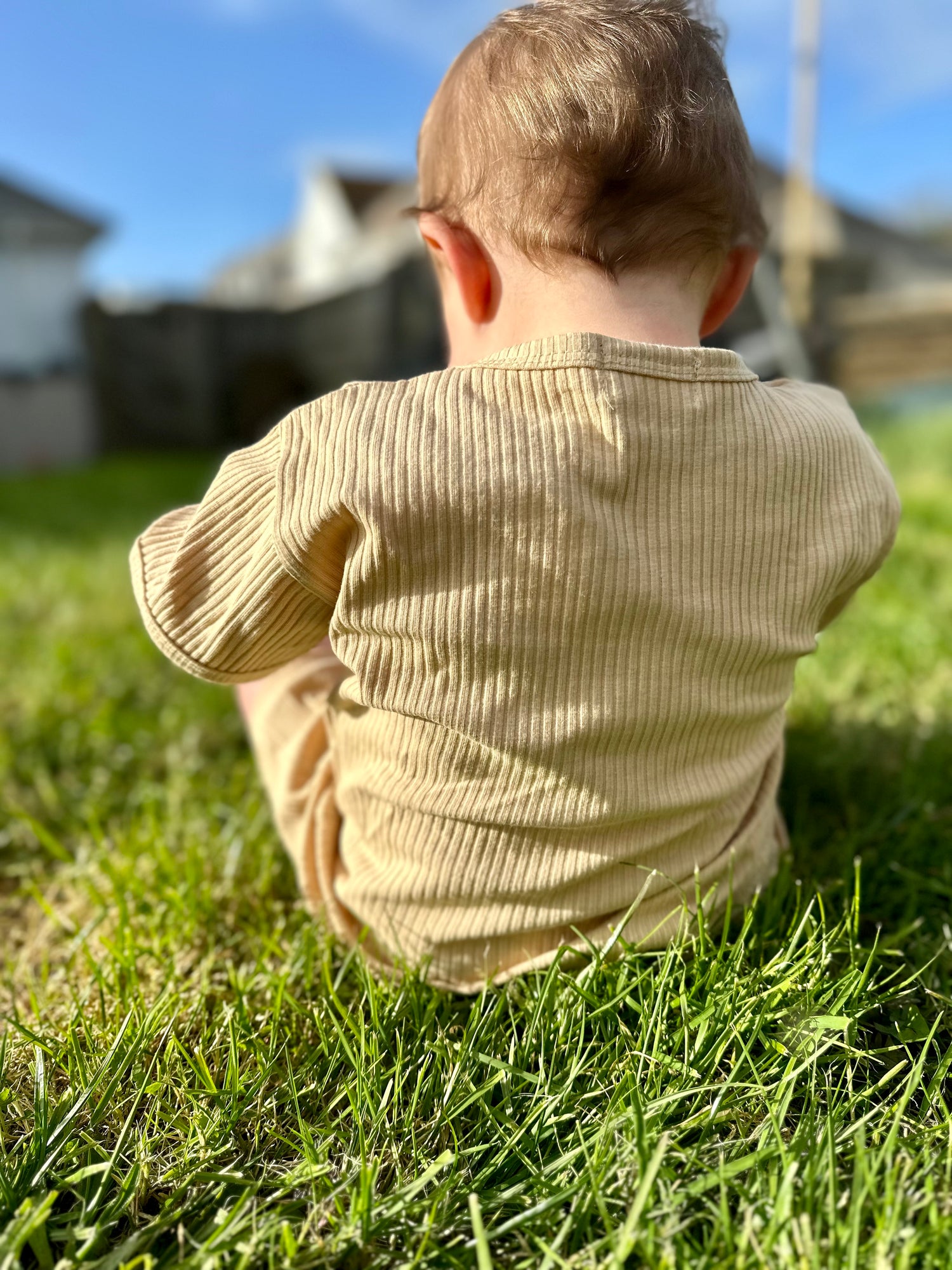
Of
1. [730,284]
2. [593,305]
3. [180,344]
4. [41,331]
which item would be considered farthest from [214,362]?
[593,305]

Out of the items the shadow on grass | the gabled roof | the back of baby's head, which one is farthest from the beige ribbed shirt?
the gabled roof

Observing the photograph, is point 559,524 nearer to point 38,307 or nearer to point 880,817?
point 880,817

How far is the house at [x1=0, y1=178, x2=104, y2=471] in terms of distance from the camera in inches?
301

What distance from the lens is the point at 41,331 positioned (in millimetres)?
7746

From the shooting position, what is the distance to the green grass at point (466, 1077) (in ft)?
2.13

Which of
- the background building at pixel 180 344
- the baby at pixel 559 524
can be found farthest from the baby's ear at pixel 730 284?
the background building at pixel 180 344

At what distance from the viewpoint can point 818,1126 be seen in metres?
0.72

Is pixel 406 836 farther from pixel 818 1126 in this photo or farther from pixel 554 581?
pixel 818 1126

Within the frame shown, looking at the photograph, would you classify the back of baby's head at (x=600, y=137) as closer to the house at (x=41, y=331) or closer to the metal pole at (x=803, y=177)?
the metal pole at (x=803, y=177)

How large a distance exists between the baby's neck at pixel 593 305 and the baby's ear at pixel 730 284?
0.29ft

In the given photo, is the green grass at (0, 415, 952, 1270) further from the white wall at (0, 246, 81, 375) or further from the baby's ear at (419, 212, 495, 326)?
the white wall at (0, 246, 81, 375)

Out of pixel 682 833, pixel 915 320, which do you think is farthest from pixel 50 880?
pixel 915 320

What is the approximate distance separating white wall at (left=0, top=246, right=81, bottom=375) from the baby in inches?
309

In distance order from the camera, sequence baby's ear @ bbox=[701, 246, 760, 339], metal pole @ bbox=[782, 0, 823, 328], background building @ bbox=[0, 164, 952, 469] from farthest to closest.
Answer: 1. background building @ bbox=[0, 164, 952, 469]
2. metal pole @ bbox=[782, 0, 823, 328]
3. baby's ear @ bbox=[701, 246, 760, 339]
